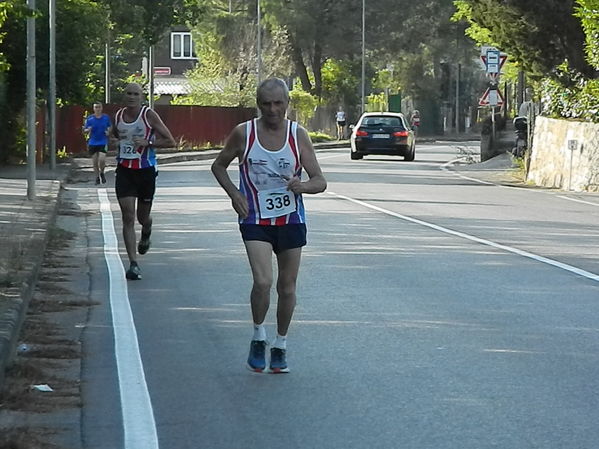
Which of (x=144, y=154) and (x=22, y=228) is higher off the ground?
(x=144, y=154)

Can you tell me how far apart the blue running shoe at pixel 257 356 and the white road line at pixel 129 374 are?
0.63 m

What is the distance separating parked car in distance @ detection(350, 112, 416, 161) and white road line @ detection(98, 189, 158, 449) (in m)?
28.9

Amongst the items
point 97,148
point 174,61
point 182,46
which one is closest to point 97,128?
point 97,148

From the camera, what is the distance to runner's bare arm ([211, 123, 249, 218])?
8172mm

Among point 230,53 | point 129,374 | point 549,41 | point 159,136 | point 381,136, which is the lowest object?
point 129,374

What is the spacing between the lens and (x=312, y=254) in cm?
1462

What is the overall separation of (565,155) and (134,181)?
672 inches

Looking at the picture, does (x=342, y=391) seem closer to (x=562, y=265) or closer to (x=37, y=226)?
(x=562, y=265)

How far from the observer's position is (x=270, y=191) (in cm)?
822

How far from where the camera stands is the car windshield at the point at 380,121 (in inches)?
1672

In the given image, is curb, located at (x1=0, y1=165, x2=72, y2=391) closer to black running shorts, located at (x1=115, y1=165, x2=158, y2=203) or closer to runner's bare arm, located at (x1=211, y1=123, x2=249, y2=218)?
black running shorts, located at (x1=115, y1=165, x2=158, y2=203)

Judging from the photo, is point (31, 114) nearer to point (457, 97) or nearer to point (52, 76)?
point (52, 76)

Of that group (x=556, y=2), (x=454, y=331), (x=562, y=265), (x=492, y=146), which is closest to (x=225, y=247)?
(x=562, y=265)

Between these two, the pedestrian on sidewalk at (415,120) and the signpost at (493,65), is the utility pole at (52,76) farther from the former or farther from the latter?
Answer: the pedestrian on sidewalk at (415,120)
